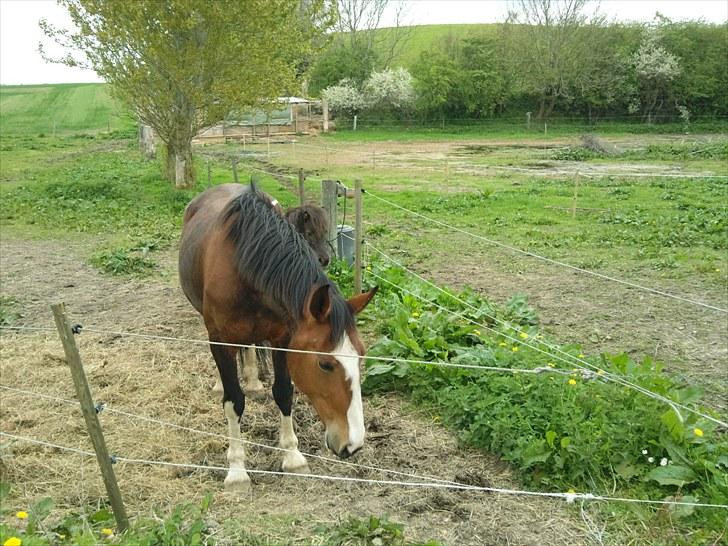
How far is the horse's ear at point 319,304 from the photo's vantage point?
3045mm

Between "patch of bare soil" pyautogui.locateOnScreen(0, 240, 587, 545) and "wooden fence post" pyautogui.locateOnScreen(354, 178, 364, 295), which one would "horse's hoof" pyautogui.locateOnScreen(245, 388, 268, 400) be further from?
"wooden fence post" pyautogui.locateOnScreen(354, 178, 364, 295)

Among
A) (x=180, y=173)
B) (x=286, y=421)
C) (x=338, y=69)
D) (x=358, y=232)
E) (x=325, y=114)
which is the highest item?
(x=338, y=69)

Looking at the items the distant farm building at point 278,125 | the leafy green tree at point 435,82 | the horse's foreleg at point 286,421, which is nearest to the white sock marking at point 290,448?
the horse's foreleg at point 286,421

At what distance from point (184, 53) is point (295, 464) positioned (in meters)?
11.9

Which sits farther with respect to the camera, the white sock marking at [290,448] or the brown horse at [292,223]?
the brown horse at [292,223]

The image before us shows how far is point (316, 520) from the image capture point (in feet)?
10.0

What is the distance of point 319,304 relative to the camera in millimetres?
3109

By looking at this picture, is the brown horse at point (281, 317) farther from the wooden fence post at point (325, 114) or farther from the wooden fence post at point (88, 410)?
the wooden fence post at point (325, 114)

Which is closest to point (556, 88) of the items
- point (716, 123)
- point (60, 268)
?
point (716, 123)

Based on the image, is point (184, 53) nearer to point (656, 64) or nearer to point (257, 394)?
point (257, 394)

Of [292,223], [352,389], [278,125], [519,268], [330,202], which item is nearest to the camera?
[352,389]

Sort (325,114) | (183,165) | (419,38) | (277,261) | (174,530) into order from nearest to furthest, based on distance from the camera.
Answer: (174,530) < (277,261) < (183,165) < (325,114) < (419,38)

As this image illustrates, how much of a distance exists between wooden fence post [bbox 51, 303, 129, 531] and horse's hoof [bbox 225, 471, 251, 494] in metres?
0.72

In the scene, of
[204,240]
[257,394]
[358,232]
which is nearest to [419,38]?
[358,232]
